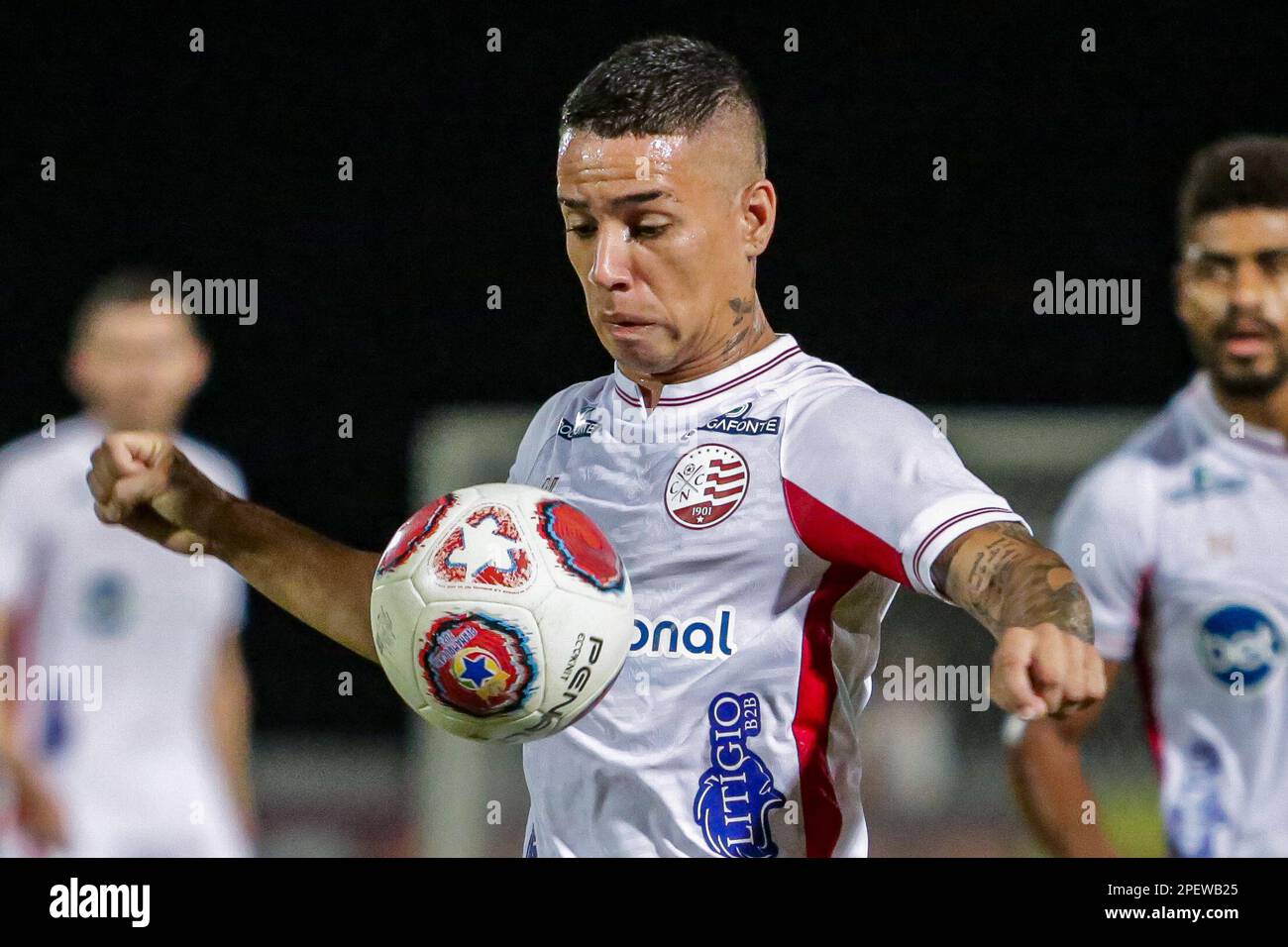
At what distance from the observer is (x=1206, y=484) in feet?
13.0

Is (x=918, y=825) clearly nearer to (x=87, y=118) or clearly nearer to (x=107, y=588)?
(x=107, y=588)

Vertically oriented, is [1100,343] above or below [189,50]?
below

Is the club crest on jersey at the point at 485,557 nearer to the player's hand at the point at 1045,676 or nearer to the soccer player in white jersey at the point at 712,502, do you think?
the soccer player in white jersey at the point at 712,502

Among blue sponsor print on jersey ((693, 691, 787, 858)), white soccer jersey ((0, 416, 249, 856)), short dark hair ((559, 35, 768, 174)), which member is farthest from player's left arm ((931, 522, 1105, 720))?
white soccer jersey ((0, 416, 249, 856))

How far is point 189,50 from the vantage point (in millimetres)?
6098

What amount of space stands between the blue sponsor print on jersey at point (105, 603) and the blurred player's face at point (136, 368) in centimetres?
Answer: 49

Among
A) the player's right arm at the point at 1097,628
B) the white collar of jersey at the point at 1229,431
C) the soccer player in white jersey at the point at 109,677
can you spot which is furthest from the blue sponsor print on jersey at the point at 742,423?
the soccer player in white jersey at the point at 109,677

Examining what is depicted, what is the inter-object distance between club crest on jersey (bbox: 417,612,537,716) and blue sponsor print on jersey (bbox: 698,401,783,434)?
463 millimetres

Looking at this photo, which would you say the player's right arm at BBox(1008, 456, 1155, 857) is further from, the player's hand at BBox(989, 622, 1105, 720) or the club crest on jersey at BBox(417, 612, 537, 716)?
the player's hand at BBox(989, 622, 1105, 720)

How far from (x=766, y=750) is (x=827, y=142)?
376 centimetres

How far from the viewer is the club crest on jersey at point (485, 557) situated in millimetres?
2203

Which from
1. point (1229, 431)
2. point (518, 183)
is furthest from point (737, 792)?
point (518, 183)

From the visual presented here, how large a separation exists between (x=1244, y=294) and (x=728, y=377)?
7.01 feet
